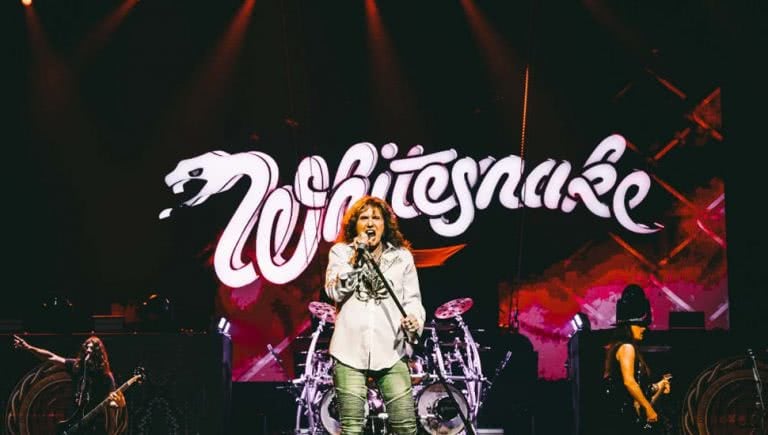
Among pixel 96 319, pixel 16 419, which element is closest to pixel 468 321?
pixel 96 319

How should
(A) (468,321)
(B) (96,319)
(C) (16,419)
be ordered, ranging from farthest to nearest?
(A) (468,321) < (B) (96,319) < (C) (16,419)

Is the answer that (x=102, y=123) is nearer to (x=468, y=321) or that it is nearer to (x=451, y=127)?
(x=451, y=127)

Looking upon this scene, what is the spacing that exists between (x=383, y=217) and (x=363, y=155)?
556 cm

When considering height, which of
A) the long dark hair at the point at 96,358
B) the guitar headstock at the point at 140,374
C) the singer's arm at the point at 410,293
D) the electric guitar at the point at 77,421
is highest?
the singer's arm at the point at 410,293

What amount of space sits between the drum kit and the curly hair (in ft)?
10.5

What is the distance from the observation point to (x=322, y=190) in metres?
10.8

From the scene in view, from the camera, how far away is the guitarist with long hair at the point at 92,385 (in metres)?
7.80

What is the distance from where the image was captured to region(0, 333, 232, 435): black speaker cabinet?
7957 mm

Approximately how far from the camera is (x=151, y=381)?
26.6 feet

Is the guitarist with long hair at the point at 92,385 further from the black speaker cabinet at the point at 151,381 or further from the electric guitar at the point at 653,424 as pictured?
the electric guitar at the point at 653,424

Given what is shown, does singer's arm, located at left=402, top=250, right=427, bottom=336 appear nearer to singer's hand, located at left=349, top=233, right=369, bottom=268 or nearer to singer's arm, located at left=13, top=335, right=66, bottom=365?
singer's hand, located at left=349, top=233, right=369, bottom=268

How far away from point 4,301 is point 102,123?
7.46 feet

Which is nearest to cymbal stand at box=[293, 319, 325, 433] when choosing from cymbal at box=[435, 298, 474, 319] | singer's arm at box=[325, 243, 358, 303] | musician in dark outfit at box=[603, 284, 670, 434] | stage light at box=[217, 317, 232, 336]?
stage light at box=[217, 317, 232, 336]

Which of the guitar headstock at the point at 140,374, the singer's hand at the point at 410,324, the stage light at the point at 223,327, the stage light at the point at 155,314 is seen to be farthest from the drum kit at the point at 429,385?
the singer's hand at the point at 410,324
